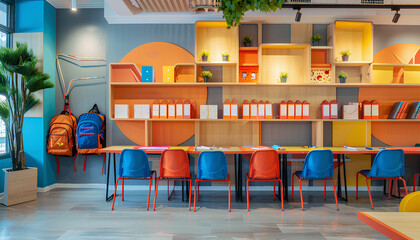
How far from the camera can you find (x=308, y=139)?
4680mm

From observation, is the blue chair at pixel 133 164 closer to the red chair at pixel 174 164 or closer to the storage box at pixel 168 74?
the red chair at pixel 174 164

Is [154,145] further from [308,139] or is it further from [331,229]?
[331,229]

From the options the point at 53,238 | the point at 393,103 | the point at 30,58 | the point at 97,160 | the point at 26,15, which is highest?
the point at 26,15

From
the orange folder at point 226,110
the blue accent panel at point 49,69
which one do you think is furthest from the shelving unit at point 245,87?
the blue accent panel at point 49,69

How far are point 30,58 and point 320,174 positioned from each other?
4647 millimetres

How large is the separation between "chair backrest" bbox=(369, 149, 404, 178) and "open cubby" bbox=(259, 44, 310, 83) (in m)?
1.80

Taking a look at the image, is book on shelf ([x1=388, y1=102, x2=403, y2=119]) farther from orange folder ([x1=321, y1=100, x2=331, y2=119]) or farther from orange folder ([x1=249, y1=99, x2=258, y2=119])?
orange folder ([x1=249, y1=99, x2=258, y2=119])

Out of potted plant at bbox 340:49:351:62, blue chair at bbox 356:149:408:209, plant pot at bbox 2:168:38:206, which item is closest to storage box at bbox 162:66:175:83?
plant pot at bbox 2:168:38:206

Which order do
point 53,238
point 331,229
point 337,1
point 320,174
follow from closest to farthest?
point 53,238, point 331,229, point 320,174, point 337,1

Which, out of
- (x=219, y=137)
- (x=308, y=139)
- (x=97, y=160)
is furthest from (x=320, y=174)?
(x=97, y=160)

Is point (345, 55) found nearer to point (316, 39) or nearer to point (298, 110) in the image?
point (316, 39)

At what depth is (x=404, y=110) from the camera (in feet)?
14.8

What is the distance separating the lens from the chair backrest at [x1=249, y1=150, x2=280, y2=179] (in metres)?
3.36

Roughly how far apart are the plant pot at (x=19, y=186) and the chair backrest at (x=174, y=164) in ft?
6.95
